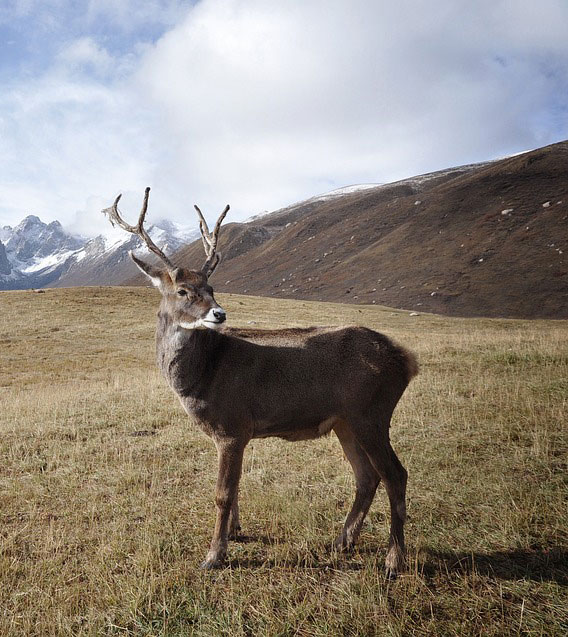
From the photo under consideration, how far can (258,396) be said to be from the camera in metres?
4.72

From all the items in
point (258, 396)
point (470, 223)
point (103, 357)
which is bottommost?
point (103, 357)

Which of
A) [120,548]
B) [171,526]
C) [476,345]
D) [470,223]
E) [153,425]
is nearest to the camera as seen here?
[120,548]

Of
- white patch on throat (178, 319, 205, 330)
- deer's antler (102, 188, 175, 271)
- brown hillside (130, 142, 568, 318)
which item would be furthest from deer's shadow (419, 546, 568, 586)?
brown hillside (130, 142, 568, 318)

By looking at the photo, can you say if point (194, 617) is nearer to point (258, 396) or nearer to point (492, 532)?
point (258, 396)

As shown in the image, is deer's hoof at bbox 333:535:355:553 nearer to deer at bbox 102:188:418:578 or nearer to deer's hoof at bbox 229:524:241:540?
deer at bbox 102:188:418:578

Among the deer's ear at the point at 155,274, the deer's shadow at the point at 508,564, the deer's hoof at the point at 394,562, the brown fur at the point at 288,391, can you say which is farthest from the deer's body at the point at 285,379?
the deer's shadow at the point at 508,564

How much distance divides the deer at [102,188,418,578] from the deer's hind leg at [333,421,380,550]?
1cm

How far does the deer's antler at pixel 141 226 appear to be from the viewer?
5.29 metres

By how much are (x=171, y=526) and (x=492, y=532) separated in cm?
349

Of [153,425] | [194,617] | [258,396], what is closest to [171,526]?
[194,617]

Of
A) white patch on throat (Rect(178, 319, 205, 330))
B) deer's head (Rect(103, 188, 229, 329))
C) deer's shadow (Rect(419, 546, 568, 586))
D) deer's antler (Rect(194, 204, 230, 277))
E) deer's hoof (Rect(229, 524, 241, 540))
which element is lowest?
deer's shadow (Rect(419, 546, 568, 586))

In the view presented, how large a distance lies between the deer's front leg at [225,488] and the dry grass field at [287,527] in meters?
0.22

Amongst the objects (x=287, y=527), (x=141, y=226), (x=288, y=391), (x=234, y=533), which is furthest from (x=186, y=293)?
(x=287, y=527)

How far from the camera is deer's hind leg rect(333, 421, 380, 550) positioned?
469 centimetres
